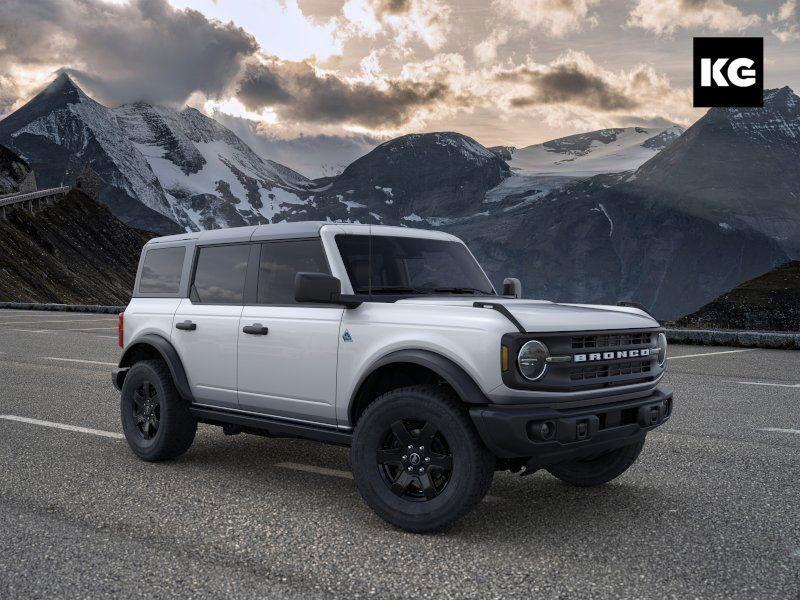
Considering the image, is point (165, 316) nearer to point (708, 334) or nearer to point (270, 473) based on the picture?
point (270, 473)

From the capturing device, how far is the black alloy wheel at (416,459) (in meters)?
4.38

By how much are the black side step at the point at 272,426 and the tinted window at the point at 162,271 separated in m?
1.09

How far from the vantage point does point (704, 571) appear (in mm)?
3896

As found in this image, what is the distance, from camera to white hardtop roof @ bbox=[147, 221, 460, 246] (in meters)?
5.37

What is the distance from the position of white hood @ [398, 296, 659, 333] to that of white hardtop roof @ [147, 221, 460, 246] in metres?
0.71

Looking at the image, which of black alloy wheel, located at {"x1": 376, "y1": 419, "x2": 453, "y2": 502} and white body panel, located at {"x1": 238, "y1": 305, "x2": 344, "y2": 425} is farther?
white body panel, located at {"x1": 238, "y1": 305, "x2": 344, "y2": 425}

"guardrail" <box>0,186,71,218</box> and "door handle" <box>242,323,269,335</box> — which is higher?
"guardrail" <box>0,186,71,218</box>

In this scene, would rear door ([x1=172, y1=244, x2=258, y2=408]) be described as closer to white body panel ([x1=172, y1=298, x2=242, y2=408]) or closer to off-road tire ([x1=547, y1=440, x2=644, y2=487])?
white body panel ([x1=172, y1=298, x2=242, y2=408])

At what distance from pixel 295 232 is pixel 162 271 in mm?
1686

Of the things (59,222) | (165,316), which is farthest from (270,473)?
(59,222)

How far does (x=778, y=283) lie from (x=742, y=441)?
64382 mm

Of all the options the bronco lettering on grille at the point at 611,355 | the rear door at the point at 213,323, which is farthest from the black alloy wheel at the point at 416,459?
the rear door at the point at 213,323

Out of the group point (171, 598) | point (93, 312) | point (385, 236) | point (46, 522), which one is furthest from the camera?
point (93, 312)

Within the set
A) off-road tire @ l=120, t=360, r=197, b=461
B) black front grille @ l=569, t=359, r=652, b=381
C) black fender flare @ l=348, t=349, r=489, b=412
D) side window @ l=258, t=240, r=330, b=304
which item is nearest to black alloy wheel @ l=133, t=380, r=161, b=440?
off-road tire @ l=120, t=360, r=197, b=461
